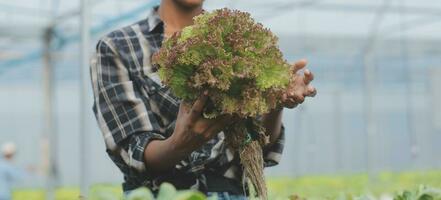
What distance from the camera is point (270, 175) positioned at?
937 inches

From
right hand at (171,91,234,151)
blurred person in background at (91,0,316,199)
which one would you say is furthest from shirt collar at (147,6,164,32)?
right hand at (171,91,234,151)

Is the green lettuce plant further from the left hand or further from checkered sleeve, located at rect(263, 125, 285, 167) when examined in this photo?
checkered sleeve, located at rect(263, 125, 285, 167)

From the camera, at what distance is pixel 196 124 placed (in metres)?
2.26

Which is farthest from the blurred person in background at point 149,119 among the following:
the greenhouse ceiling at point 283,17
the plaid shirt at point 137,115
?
the greenhouse ceiling at point 283,17

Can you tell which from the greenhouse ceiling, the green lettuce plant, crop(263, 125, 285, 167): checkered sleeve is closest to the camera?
the green lettuce plant

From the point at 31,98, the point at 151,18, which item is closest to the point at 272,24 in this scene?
the point at 31,98

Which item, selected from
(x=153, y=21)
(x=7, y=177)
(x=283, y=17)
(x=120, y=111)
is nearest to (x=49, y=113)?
(x=7, y=177)

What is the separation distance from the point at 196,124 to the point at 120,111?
1.60 feet

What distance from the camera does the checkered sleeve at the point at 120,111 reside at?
8.61ft

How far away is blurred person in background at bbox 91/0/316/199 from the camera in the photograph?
8.67 feet

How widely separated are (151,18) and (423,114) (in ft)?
71.7

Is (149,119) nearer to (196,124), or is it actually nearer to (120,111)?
(120,111)

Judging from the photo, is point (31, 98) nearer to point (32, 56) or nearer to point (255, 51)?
point (32, 56)

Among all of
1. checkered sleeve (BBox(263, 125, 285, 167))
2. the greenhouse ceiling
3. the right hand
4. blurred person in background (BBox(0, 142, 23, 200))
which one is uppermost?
the greenhouse ceiling
